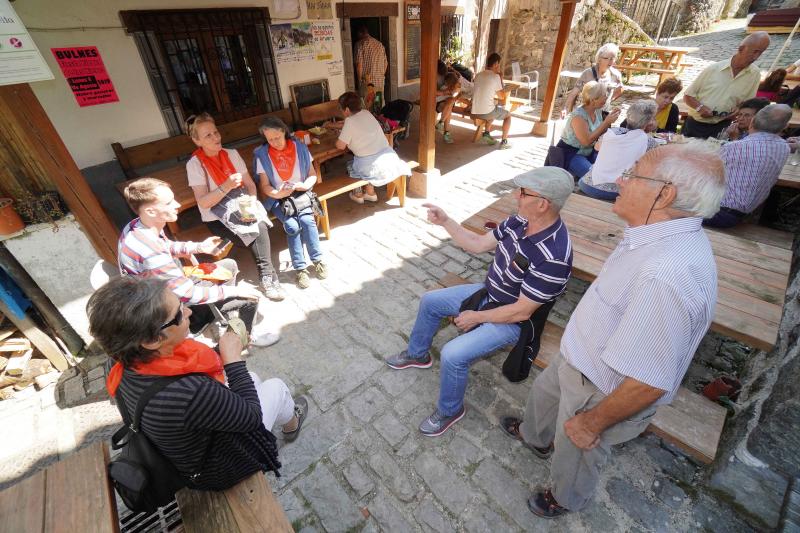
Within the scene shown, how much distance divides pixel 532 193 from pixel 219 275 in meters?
2.59

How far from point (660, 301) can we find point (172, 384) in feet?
6.22

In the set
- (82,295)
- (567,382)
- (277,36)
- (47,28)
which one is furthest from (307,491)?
(277,36)

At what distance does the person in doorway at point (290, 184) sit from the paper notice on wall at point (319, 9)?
10.2ft

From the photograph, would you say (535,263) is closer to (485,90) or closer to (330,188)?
(330,188)

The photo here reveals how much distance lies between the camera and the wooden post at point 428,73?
14.6 ft

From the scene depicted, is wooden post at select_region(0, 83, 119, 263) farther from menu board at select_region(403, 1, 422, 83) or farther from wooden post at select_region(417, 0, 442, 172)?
menu board at select_region(403, 1, 422, 83)

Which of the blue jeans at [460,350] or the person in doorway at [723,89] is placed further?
the person in doorway at [723,89]

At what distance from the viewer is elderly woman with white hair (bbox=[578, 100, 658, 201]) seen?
3750 mm

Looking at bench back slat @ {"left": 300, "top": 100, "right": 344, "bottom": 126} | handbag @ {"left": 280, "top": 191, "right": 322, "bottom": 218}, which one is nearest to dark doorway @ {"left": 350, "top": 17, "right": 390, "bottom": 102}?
bench back slat @ {"left": 300, "top": 100, "right": 344, "bottom": 126}

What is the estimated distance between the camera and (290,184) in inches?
151

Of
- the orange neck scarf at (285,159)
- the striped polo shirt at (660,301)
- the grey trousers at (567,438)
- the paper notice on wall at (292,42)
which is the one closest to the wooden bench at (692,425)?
the grey trousers at (567,438)

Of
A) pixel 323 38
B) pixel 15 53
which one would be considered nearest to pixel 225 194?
pixel 15 53

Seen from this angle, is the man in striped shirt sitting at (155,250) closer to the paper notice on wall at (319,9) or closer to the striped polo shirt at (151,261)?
the striped polo shirt at (151,261)

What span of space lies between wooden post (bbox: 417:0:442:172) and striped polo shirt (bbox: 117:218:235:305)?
3847 millimetres
